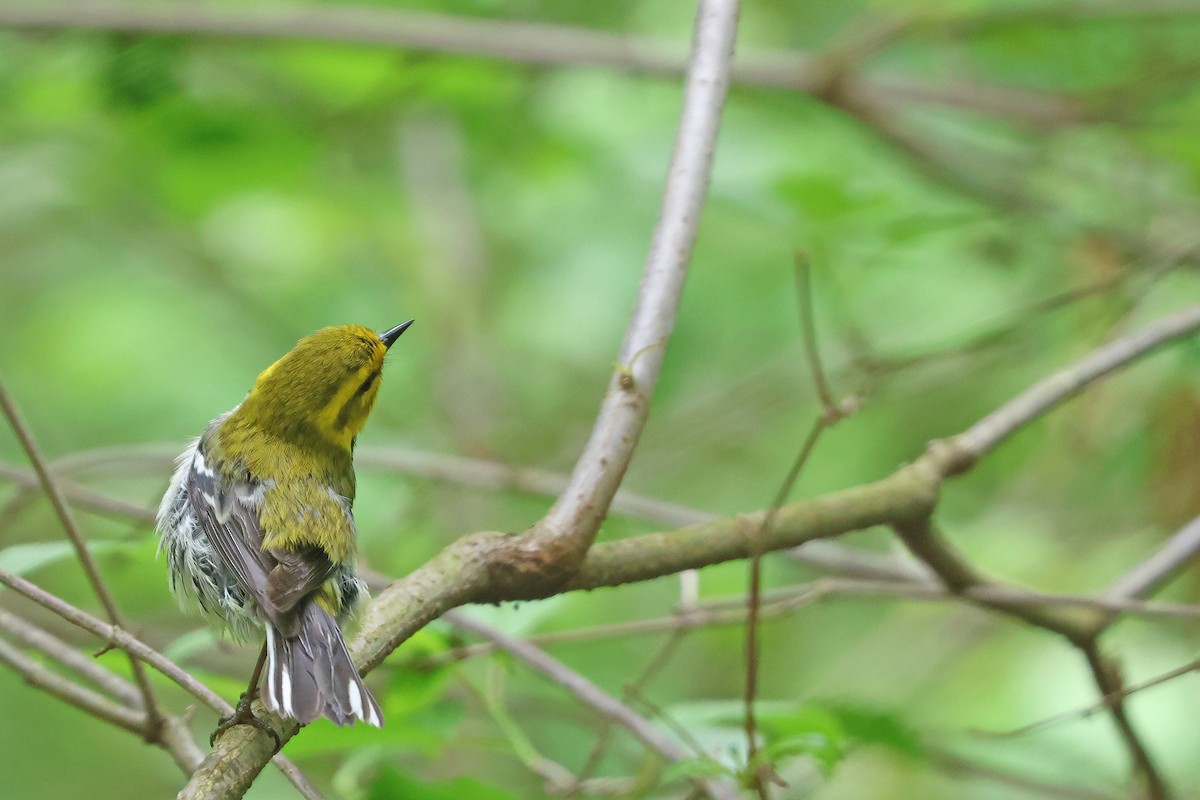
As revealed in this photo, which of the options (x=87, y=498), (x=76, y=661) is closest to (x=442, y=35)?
(x=87, y=498)

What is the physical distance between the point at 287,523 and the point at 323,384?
422 mm

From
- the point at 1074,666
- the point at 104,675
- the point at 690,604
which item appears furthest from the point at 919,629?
the point at 104,675

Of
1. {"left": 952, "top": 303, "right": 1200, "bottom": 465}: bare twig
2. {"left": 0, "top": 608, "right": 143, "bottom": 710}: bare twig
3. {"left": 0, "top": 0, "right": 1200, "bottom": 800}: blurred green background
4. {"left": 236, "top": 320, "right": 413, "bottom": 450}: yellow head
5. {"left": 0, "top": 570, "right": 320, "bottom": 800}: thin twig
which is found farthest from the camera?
{"left": 0, "top": 0, "right": 1200, "bottom": 800}: blurred green background

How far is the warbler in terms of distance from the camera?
6.98ft

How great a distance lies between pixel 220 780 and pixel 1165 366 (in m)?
3.20

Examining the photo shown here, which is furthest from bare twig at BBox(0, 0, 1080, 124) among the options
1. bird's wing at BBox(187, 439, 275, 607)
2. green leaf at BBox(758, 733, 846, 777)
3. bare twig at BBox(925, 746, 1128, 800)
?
green leaf at BBox(758, 733, 846, 777)

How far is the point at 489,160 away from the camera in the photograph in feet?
18.9

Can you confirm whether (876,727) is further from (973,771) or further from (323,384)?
(323,384)

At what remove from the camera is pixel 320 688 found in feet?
6.63

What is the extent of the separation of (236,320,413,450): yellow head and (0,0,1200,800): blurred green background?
44 centimetres

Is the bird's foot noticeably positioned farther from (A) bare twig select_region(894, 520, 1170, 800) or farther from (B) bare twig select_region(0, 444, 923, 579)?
(A) bare twig select_region(894, 520, 1170, 800)

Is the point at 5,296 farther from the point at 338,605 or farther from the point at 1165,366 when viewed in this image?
the point at 1165,366

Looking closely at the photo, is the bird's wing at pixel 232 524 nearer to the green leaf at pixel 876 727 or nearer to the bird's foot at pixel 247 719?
the bird's foot at pixel 247 719

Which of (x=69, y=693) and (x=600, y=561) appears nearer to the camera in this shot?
(x=600, y=561)
